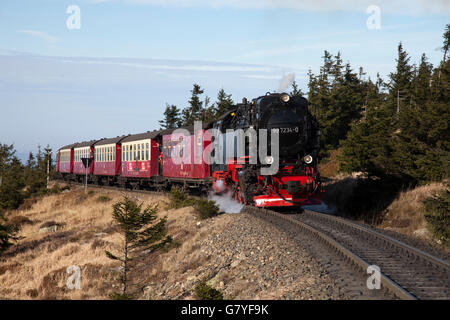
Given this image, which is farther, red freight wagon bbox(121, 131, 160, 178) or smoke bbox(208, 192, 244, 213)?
red freight wagon bbox(121, 131, 160, 178)

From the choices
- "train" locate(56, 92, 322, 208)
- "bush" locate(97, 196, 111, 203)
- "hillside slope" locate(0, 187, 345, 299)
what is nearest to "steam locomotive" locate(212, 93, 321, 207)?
"train" locate(56, 92, 322, 208)

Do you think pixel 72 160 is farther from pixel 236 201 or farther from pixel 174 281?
pixel 174 281

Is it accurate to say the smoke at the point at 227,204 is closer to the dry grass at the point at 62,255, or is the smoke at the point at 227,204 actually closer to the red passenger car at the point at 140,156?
the dry grass at the point at 62,255

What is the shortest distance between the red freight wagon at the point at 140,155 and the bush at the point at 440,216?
1843 centimetres

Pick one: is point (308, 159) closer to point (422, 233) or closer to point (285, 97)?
point (285, 97)

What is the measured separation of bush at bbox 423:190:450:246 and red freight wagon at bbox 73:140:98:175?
32978 millimetres

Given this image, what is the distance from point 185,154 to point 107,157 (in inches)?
589

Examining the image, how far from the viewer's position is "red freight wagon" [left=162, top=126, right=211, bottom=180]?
20.9m

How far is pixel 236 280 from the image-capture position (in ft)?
28.6

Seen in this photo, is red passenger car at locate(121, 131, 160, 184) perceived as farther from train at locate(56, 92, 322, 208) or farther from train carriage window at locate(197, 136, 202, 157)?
train carriage window at locate(197, 136, 202, 157)

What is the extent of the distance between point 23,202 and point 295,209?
29.7 metres

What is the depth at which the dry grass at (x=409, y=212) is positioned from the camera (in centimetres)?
1436

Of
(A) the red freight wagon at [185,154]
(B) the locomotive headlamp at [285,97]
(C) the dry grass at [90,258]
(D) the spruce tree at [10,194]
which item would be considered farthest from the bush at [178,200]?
(D) the spruce tree at [10,194]
